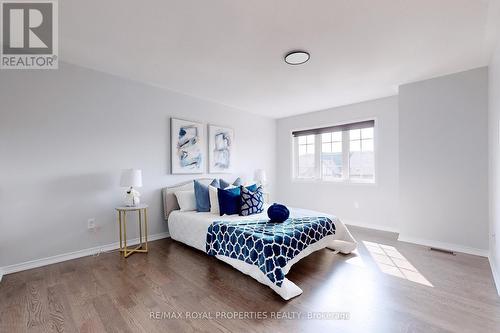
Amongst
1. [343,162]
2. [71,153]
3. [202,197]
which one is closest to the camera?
[71,153]

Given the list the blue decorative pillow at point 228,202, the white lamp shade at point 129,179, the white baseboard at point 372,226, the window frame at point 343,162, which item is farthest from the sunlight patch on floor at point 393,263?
the white lamp shade at point 129,179

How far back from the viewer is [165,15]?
80.4 inches

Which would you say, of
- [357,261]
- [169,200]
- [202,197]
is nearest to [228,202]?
[202,197]

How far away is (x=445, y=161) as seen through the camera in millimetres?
3326

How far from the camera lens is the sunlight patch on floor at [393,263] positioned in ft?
7.96

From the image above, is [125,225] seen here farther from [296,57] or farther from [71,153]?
[296,57]

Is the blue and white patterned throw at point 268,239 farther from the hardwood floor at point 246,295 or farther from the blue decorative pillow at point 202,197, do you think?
the blue decorative pillow at point 202,197

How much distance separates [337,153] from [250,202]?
267 centimetres

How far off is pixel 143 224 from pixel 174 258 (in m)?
0.96

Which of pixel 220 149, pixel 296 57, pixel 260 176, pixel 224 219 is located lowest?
pixel 224 219

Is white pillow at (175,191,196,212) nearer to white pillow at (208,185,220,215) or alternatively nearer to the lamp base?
white pillow at (208,185,220,215)

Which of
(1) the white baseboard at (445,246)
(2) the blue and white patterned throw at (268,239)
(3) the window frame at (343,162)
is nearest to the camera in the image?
(2) the blue and white patterned throw at (268,239)

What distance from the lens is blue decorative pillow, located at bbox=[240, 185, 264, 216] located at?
10.8 feet
